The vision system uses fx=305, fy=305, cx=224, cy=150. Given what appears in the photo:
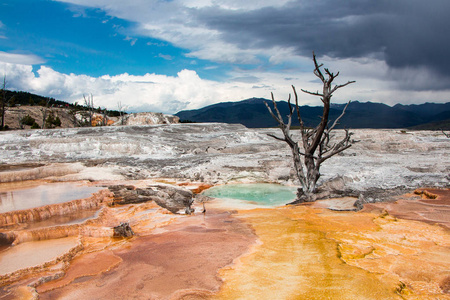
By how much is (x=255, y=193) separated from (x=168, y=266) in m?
7.24

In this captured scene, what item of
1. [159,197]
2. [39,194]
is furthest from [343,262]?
[39,194]

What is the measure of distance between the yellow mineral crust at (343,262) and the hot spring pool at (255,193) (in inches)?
141

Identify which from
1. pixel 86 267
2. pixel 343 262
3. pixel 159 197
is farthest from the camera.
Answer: pixel 159 197

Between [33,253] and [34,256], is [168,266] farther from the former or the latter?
[33,253]

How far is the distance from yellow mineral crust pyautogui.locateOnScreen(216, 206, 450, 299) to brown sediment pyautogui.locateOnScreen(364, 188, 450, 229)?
44 cm

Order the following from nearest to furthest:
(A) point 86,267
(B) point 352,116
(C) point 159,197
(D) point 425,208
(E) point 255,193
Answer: (A) point 86,267, (D) point 425,208, (C) point 159,197, (E) point 255,193, (B) point 352,116

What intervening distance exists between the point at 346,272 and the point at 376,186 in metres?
7.99

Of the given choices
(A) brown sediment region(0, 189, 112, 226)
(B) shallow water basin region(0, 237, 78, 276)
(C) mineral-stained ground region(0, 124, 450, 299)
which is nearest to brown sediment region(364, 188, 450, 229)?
(C) mineral-stained ground region(0, 124, 450, 299)

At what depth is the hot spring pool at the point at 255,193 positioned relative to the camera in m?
9.73

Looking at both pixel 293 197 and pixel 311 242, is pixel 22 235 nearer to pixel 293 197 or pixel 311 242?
pixel 311 242

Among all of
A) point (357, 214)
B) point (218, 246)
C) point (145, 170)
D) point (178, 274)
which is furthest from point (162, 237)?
point (145, 170)

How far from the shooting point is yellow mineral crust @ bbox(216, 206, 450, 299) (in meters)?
3.24

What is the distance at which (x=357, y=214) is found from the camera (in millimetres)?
6582

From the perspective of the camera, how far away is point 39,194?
8672 millimetres
